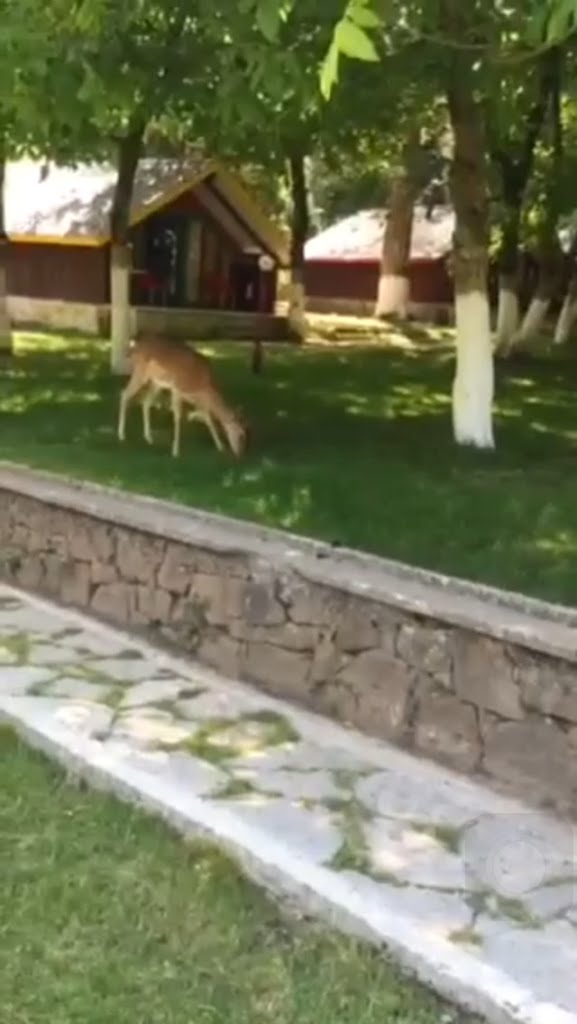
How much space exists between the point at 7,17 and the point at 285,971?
18.9 ft

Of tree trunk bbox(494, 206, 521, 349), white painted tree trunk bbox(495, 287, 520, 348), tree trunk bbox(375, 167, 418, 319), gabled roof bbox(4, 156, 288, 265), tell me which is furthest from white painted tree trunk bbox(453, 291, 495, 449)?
tree trunk bbox(375, 167, 418, 319)

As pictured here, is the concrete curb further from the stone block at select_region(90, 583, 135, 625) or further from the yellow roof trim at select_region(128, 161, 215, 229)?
the yellow roof trim at select_region(128, 161, 215, 229)

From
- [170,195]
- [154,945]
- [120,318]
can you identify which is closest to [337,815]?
[154,945]

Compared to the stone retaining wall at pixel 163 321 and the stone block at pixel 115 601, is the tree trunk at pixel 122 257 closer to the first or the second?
the stone retaining wall at pixel 163 321

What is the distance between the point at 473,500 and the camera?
29.3 feet

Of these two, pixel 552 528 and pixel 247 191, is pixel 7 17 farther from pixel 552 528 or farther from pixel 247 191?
pixel 247 191

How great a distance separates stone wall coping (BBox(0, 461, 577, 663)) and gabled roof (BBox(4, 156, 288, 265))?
20.0 meters

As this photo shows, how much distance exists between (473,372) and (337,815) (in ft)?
19.3

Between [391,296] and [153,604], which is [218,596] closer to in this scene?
[153,604]

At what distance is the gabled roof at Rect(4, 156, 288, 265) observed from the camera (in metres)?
28.8

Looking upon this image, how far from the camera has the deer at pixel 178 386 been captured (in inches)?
451

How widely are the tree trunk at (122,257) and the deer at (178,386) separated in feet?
15.7

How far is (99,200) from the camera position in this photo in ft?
97.3

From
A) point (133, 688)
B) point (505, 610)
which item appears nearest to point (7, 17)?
point (133, 688)
